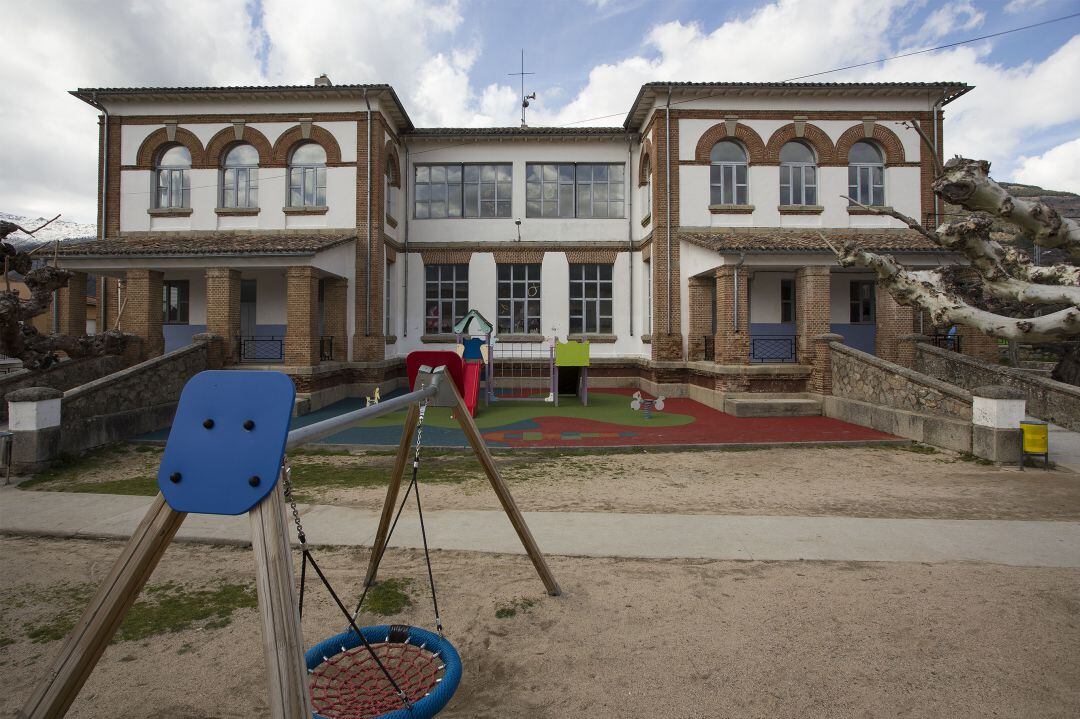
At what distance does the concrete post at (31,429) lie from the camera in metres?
8.65

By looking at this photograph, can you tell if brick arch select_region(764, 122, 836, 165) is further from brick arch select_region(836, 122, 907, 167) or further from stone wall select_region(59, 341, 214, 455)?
stone wall select_region(59, 341, 214, 455)

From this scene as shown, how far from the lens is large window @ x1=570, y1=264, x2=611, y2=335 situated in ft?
67.7

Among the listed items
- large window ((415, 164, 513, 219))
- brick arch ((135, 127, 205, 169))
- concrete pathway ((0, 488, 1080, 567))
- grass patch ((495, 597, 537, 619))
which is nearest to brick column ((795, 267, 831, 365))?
concrete pathway ((0, 488, 1080, 567))

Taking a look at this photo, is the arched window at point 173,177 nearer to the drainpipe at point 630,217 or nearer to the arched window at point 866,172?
the drainpipe at point 630,217

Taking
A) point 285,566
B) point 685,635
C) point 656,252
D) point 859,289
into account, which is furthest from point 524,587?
point 859,289

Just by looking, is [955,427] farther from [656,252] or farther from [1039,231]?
[656,252]

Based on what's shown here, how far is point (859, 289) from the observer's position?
18812 mm

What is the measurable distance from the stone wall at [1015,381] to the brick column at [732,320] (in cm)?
533

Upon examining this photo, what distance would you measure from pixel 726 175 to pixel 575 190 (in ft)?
17.4

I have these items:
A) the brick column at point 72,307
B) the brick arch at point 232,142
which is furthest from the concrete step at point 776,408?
the brick column at point 72,307

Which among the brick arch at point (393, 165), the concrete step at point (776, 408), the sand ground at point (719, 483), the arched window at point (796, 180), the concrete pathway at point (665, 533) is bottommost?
the concrete pathway at point (665, 533)

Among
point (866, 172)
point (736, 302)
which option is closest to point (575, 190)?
point (736, 302)

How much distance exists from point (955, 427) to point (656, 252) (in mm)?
10073

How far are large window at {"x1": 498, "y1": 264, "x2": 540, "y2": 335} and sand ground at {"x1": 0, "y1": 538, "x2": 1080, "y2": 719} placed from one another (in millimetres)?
15662
